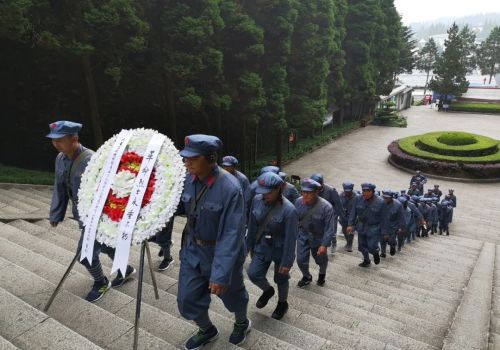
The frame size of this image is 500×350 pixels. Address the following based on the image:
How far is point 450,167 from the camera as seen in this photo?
21484 millimetres


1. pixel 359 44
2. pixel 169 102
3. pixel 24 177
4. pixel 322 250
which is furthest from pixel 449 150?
pixel 24 177

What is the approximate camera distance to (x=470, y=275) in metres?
7.95

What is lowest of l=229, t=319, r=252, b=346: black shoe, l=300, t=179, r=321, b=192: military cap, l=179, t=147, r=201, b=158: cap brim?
l=229, t=319, r=252, b=346: black shoe

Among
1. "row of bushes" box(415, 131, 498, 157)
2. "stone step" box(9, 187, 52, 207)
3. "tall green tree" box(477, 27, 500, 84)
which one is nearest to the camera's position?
"stone step" box(9, 187, 52, 207)

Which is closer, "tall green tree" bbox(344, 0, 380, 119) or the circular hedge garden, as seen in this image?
the circular hedge garden

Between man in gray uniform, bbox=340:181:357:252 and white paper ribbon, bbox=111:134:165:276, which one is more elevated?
white paper ribbon, bbox=111:134:165:276

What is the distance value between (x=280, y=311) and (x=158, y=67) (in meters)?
10.9

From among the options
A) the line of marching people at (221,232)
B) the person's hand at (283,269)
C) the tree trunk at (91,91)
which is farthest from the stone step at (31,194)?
the person's hand at (283,269)

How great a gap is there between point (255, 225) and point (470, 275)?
542 cm

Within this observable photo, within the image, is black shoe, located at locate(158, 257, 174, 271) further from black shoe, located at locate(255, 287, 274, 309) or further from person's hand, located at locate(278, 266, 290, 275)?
person's hand, located at locate(278, 266, 290, 275)

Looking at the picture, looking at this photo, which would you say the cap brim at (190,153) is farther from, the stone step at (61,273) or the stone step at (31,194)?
the stone step at (31,194)

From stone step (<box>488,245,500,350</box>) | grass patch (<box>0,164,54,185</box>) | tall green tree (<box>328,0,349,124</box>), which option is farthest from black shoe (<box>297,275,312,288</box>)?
tall green tree (<box>328,0,349,124</box>)

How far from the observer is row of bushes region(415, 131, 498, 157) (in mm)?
23578

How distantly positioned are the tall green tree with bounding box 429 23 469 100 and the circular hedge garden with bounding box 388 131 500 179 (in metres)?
19.1
